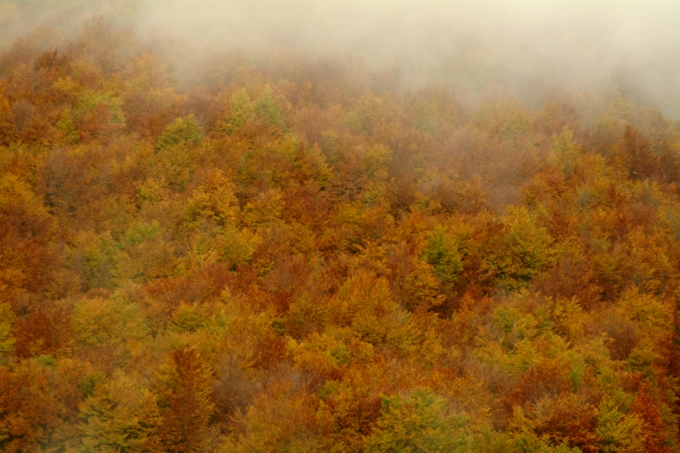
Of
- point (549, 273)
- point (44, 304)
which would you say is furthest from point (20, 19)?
point (549, 273)

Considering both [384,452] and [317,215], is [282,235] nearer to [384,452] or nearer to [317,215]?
[317,215]

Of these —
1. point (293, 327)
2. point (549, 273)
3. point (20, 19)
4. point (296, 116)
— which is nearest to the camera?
point (293, 327)

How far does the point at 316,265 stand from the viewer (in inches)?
2030

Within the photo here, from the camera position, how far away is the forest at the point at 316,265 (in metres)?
31.2

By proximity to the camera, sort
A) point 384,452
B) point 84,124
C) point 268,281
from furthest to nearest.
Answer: point 84,124
point 268,281
point 384,452

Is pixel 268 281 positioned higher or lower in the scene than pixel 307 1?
lower

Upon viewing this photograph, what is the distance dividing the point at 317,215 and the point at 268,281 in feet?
37.1

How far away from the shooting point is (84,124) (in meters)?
61.3

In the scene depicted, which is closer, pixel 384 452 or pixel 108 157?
pixel 384 452

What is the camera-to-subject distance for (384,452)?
97.7ft

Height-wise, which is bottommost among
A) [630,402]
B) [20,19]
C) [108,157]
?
[630,402]

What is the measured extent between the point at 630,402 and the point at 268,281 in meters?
22.0

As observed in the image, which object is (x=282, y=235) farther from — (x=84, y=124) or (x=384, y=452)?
(x=384, y=452)

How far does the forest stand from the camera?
31234 millimetres
